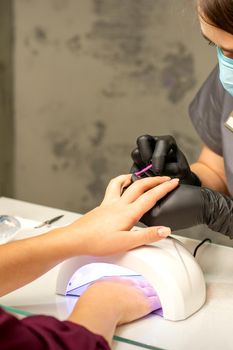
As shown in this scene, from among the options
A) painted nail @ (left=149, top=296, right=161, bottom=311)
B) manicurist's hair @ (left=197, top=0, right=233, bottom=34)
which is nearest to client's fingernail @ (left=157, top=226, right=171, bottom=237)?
painted nail @ (left=149, top=296, right=161, bottom=311)

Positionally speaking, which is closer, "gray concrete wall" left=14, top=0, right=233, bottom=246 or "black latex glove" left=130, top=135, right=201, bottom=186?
"black latex glove" left=130, top=135, right=201, bottom=186

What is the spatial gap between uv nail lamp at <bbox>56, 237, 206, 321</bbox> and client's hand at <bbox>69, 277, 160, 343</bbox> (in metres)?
0.02

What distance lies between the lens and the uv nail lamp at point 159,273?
2.68 feet

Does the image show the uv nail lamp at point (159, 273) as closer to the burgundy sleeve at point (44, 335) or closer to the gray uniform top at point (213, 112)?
the burgundy sleeve at point (44, 335)

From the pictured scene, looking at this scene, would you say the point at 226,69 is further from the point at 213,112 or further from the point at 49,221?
the point at 49,221

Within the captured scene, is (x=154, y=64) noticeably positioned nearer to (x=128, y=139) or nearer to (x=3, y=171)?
(x=128, y=139)

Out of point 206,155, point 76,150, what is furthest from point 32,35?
point 206,155

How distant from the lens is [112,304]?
2.60ft

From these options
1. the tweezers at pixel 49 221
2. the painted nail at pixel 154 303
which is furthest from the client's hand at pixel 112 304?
the tweezers at pixel 49 221

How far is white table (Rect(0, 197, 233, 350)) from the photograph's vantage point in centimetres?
75

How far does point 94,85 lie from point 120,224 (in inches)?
60.9

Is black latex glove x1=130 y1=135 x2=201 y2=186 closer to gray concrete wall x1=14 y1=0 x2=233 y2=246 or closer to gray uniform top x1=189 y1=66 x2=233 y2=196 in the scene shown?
gray uniform top x1=189 y1=66 x2=233 y2=196

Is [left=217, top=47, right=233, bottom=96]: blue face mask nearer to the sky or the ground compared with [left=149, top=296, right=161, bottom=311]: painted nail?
nearer to the sky

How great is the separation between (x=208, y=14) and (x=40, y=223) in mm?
583
